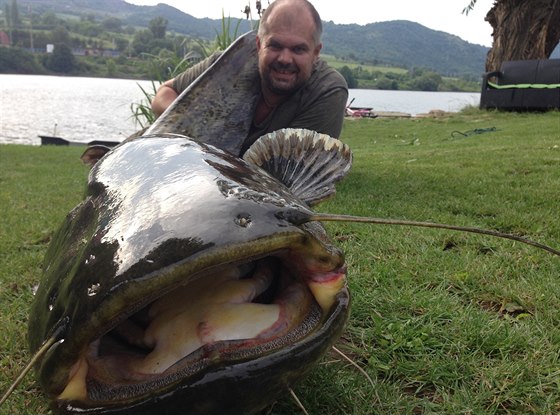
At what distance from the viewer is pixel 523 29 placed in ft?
43.7

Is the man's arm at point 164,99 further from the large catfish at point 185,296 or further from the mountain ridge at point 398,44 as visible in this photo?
the mountain ridge at point 398,44

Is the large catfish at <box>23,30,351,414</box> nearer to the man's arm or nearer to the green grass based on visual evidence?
the green grass

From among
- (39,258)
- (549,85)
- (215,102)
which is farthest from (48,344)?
(549,85)

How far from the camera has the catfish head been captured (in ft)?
3.16

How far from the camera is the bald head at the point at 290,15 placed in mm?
3166

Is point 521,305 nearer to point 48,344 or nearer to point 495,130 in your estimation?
point 48,344

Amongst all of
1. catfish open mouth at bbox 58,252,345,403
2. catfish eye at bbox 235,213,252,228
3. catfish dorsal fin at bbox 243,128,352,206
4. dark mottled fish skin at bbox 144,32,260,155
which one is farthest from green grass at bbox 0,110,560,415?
dark mottled fish skin at bbox 144,32,260,155

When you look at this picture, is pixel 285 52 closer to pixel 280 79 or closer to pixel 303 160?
pixel 280 79

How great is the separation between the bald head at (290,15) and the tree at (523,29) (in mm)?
11855

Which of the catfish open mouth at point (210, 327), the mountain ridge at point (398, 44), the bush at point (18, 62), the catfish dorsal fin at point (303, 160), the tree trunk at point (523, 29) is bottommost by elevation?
the bush at point (18, 62)

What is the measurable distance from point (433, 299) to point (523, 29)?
44.6ft

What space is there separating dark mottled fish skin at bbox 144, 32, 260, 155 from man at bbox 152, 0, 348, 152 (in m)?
0.10

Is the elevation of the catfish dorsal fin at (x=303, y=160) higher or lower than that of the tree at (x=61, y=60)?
higher

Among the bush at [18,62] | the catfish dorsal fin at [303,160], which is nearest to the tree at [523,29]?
the catfish dorsal fin at [303,160]
